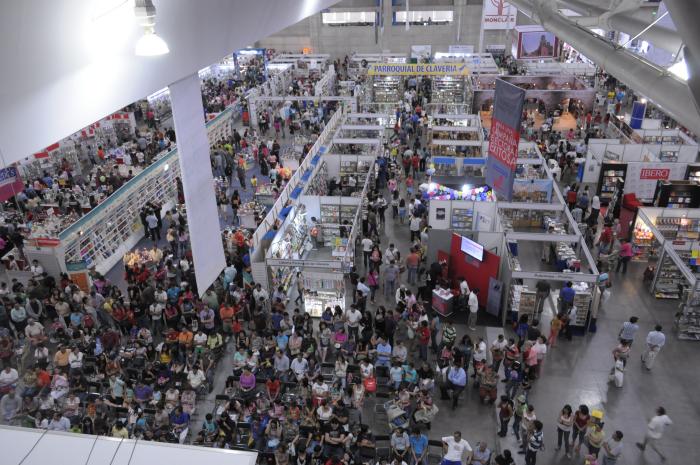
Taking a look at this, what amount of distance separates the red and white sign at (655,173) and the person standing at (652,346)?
728 centimetres

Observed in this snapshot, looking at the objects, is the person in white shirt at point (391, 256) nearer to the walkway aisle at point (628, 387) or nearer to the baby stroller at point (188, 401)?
the walkway aisle at point (628, 387)

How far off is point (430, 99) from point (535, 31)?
20.6 feet

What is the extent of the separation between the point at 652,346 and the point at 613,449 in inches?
111

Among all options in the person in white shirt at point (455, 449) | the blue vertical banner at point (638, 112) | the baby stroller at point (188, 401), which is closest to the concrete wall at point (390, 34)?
the blue vertical banner at point (638, 112)

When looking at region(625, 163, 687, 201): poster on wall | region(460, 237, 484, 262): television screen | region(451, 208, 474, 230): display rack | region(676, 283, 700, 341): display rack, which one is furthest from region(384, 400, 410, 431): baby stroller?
region(625, 163, 687, 201): poster on wall

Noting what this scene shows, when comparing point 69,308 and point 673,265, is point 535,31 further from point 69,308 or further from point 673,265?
point 69,308

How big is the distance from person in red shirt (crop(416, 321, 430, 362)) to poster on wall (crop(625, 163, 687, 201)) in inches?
367

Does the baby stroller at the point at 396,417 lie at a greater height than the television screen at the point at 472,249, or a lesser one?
lesser

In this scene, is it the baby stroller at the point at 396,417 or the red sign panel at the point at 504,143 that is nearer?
the baby stroller at the point at 396,417

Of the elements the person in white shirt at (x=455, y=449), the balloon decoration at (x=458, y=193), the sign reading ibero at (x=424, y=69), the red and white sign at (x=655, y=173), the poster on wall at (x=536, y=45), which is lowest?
the person in white shirt at (x=455, y=449)

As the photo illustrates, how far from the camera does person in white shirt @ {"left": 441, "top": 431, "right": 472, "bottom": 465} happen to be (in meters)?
7.09

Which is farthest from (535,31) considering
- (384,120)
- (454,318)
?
(454,318)

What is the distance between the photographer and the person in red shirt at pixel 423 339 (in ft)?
31.4

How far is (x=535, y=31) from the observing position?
2716 centimetres
